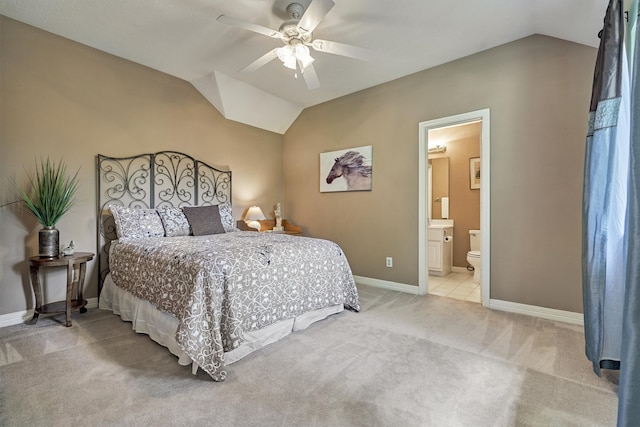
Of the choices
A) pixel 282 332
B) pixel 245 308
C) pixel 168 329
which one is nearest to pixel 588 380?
pixel 282 332

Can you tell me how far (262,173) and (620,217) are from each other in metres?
4.15

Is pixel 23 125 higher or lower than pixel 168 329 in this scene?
higher

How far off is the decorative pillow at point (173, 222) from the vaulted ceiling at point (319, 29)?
1.73 m

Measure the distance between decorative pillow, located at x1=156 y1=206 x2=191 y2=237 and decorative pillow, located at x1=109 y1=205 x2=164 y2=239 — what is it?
0.05 metres

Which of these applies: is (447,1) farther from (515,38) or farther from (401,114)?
(401,114)

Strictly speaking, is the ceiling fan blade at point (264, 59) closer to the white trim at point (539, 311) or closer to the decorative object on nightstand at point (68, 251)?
the decorative object on nightstand at point (68, 251)

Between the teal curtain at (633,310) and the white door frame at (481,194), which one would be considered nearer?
the teal curtain at (633,310)

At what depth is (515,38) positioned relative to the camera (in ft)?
9.49

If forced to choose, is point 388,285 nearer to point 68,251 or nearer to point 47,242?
point 68,251

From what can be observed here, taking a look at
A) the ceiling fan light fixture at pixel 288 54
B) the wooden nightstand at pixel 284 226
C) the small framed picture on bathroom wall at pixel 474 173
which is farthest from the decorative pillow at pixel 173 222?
the small framed picture on bathroom wall at pixel 474 173

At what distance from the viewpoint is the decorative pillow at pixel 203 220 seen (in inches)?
131

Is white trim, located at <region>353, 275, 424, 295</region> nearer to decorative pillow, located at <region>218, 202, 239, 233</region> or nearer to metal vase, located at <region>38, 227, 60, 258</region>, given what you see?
decorative pillow, located at <region>218, 202, 239, 233</region>

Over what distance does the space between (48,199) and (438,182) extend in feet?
17.9

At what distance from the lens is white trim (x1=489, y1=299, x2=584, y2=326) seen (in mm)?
2629
